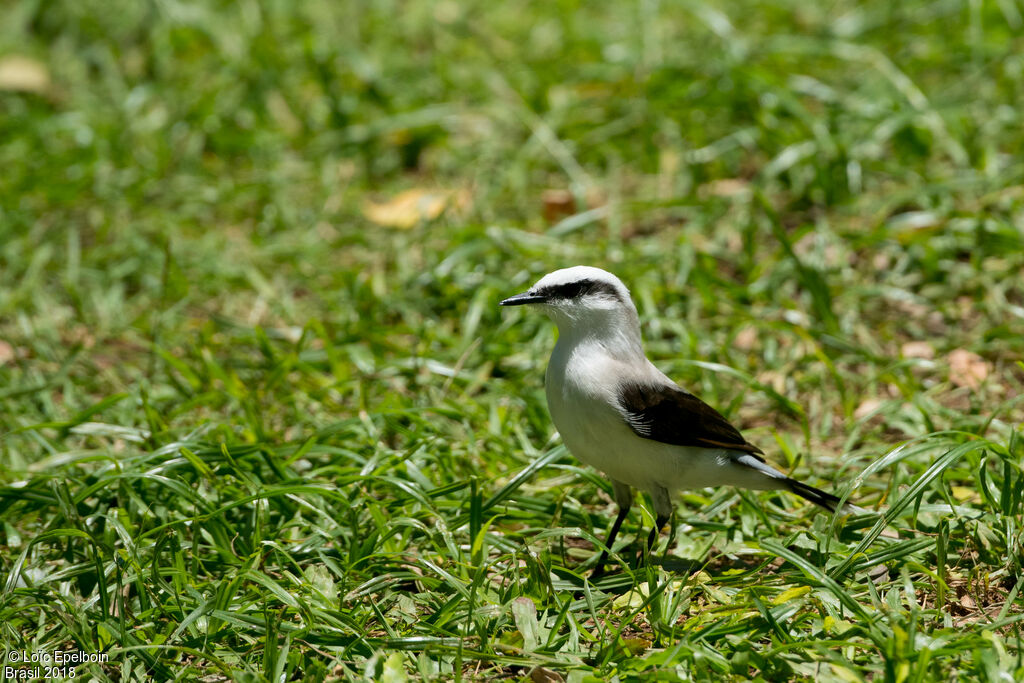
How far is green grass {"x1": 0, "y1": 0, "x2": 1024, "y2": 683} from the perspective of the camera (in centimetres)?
302

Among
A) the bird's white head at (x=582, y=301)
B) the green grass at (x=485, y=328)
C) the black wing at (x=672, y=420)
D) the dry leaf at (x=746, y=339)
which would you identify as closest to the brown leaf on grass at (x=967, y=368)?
the green grass at (x=485, y=328)

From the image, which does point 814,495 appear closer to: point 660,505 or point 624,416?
point 660,505

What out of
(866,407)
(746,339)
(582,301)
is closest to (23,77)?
(746,339)

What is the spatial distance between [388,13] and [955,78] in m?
4.00

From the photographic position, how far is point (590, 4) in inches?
323

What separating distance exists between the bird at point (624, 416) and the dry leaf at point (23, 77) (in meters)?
5.21

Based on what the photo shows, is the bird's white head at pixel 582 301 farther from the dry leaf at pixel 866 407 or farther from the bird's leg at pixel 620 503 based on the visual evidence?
the dry leaf at pixel 866 407

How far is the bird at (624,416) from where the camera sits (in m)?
3.29

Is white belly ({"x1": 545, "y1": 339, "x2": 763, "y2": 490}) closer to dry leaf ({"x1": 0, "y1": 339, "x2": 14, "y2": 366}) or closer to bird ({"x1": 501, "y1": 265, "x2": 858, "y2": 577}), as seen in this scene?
bird ({"x1": 501, "y1": 265, "x2": 858, "y2": 577})

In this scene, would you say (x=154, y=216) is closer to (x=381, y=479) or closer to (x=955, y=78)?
(x=381, y=479)

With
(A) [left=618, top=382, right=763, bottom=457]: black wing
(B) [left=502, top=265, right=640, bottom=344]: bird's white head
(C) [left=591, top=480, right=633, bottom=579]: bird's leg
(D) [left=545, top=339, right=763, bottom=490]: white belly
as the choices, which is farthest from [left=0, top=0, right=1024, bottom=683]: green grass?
(B) [left=502, top=265, right=640, bottom=344]: bird's white head

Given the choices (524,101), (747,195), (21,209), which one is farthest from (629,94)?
(21,209)

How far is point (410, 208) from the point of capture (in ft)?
→ 19.9

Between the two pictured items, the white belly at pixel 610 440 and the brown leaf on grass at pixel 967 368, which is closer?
the white belly at pixel 610 440
